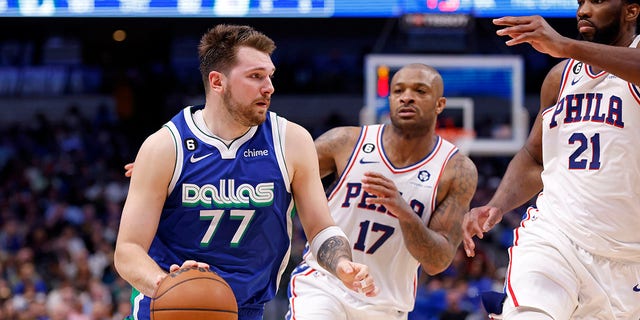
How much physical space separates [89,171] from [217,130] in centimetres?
1273

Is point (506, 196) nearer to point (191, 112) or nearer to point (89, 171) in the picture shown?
point (191, 112)

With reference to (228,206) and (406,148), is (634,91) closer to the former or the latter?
(406,148)

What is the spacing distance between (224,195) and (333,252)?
0.59 meters

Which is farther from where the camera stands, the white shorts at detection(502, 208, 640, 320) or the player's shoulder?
the player's shoulder

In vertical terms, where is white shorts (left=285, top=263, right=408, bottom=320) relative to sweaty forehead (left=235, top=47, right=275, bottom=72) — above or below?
below

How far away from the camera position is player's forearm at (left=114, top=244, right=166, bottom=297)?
13.7 feet

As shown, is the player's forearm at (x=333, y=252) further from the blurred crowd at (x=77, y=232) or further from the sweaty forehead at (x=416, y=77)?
the blurred crowd at (x=77, y=232)

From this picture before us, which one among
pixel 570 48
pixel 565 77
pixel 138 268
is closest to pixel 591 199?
pixel 565 77

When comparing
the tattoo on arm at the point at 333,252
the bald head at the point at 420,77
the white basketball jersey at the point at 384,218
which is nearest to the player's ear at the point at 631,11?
the bald head at the point at 420,77

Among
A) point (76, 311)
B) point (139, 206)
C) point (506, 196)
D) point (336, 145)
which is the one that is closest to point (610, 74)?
point (506, 196)

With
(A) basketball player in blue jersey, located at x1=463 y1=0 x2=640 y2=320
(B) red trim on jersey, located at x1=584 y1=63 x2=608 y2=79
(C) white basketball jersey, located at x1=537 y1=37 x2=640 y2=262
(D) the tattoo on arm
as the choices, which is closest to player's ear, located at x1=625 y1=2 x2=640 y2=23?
(A) basketball player in blue jersey, located at x1=463 y1=0 x2=640 y2=320

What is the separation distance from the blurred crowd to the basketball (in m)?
7.26

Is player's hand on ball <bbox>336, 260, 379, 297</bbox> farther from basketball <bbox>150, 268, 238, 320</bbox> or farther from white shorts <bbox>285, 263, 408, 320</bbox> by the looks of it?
white shorts <bbox>285, 263, 408, 320</bbox>

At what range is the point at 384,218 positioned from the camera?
5.73 meters
